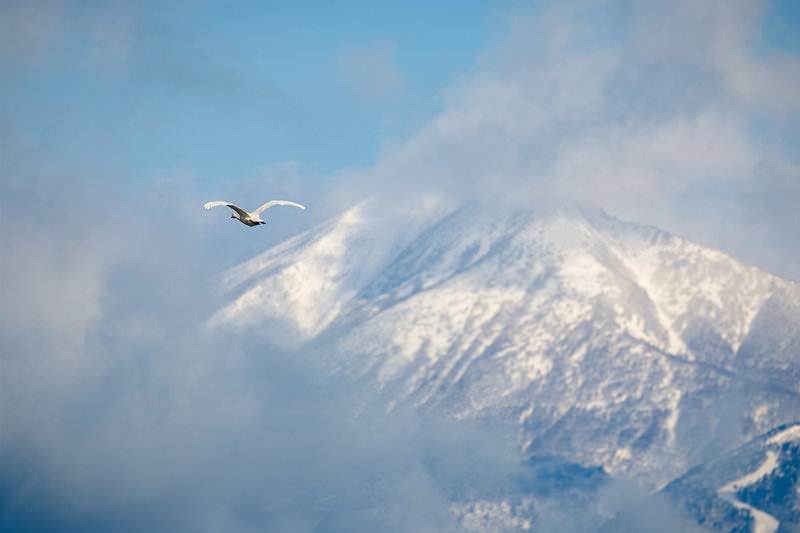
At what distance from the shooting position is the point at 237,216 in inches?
4232

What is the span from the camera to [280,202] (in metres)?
104

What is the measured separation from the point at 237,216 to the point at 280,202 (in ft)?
18.9
